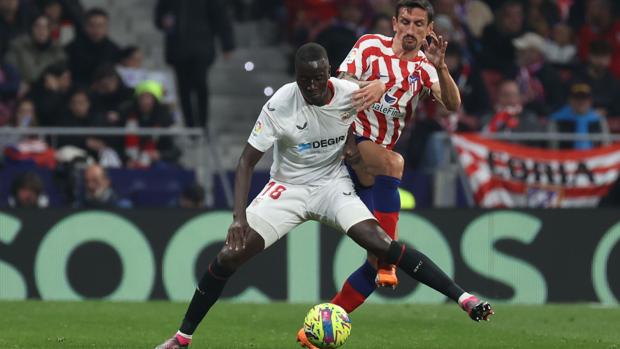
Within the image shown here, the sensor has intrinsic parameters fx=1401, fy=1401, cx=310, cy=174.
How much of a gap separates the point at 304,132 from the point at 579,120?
817 centimetres

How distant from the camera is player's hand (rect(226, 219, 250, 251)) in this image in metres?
9.73

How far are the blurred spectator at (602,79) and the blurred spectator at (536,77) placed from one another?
1.23 feet

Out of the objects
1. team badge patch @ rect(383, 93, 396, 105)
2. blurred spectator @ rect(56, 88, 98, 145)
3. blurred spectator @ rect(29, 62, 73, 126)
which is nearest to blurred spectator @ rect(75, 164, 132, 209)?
blurred spectator @ rect(56, 88, 98, 145)

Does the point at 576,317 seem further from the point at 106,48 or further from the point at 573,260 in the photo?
the point at 106,48

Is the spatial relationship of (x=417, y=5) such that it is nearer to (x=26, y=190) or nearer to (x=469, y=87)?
(x=26, y=190)

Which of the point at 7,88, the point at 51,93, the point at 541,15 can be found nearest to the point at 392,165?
the point at 51,93

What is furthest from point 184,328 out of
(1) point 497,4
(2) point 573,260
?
(1) point 497,4

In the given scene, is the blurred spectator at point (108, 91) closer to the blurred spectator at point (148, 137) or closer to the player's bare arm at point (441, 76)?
the blurred spectator at point (148, 137)

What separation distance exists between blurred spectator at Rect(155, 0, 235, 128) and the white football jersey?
8.01m

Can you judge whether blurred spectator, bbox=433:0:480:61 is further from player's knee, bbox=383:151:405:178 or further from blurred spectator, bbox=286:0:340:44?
player's knee, bbox=383:151:405:178

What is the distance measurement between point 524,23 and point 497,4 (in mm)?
1294

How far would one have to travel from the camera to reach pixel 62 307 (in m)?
14.0

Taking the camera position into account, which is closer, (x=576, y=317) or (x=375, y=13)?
(x=576, y=317)

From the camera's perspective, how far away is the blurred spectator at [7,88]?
1712cm
